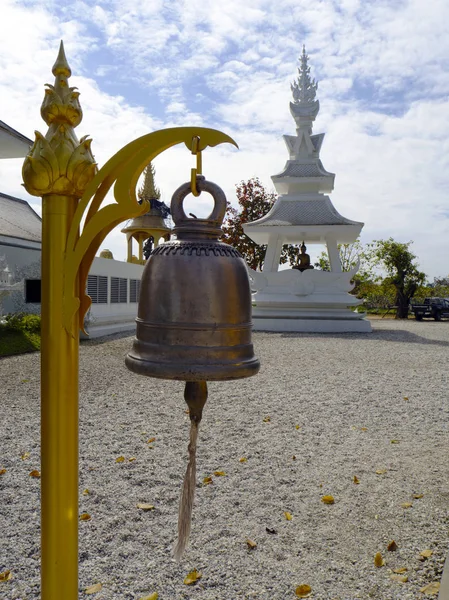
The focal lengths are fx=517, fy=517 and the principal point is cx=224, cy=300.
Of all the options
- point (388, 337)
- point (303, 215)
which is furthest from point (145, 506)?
point (303, 215)

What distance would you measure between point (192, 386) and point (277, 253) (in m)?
17.3

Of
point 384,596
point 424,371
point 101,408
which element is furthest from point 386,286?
point 384,596

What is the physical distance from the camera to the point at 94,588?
2.64 metres

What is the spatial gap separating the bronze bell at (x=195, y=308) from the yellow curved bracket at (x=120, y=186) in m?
0.13

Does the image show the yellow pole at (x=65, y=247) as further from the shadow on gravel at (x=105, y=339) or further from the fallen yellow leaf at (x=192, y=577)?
the shadow on gravel at (x=105, y=339)

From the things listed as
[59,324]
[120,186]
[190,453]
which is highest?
[120,186]

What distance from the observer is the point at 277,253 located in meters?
18.7

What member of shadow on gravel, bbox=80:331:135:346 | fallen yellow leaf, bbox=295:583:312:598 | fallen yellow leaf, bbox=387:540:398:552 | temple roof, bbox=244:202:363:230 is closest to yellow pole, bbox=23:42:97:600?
fallen yellow leaf, bbox=295:583:312:598

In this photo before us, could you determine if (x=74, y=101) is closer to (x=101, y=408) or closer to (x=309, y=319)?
(x=101, y=408)

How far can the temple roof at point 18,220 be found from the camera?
1422cm

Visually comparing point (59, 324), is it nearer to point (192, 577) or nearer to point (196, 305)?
point (196, 305)

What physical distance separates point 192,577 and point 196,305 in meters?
1.89

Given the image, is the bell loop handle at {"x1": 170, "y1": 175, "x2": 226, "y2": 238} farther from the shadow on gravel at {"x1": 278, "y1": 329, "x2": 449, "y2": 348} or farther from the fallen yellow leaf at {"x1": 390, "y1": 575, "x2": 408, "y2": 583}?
the shadow on gravel at {"x1": 278, "y1": 329, "x2": 449, "y2": 348}

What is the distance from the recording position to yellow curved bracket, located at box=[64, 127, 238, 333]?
1.48 meters
